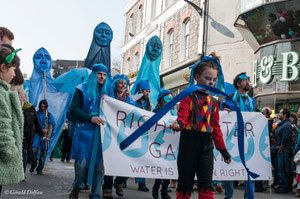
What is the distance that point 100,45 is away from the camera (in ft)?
27.5

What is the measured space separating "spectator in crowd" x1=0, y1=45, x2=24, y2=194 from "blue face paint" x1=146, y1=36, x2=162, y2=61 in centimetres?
776

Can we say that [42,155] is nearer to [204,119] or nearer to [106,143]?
[106,143]

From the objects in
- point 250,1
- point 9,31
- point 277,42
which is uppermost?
point 250,1

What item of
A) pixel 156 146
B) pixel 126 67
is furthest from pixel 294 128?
pixel 126 67

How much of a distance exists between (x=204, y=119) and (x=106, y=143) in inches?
75.7

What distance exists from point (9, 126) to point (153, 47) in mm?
8233

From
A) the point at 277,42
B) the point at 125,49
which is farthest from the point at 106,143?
the point at 125,49

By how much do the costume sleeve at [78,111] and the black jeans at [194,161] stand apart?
5.71 ft

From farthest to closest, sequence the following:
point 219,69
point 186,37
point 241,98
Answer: point 186,37 → point 241,98 → point 219,69

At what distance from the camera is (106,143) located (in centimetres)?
581

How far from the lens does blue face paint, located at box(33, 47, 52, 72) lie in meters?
11.2

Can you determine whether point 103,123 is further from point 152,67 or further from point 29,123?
point 152,67

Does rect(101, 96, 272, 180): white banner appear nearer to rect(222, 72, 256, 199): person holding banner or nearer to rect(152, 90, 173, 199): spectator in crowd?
rect(222, 72, 256, 199): person holding banner

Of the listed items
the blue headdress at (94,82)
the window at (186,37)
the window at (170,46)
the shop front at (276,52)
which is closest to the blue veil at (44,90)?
the blue headdress at (94,82)
